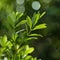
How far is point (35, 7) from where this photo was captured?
1806 mm

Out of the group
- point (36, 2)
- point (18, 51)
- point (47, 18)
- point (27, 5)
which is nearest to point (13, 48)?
point (18, 51)

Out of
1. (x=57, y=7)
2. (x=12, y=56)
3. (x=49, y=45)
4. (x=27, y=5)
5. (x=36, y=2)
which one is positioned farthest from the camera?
(x=49, y=45)

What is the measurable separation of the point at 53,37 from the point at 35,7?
466mm

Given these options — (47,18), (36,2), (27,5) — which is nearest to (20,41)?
(36,2)

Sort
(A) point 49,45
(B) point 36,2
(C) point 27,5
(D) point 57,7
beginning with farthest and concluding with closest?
(A) point 49,45 < (D) point 57,7 < (C) point 27,5 < (B) point 36,2

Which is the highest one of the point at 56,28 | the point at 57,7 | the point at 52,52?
the point at 57,7

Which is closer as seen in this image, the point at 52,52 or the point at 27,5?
the point at 27,5

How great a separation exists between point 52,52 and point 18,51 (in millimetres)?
1390

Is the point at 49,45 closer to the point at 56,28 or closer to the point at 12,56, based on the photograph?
the point at 56,28

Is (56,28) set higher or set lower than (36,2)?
lower

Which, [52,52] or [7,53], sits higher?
[7,53]

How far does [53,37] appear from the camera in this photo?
2189 millimetres

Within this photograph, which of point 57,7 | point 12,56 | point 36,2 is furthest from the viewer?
point 57,7

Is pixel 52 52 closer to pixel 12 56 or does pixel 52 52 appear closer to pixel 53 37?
pixel 53 37
